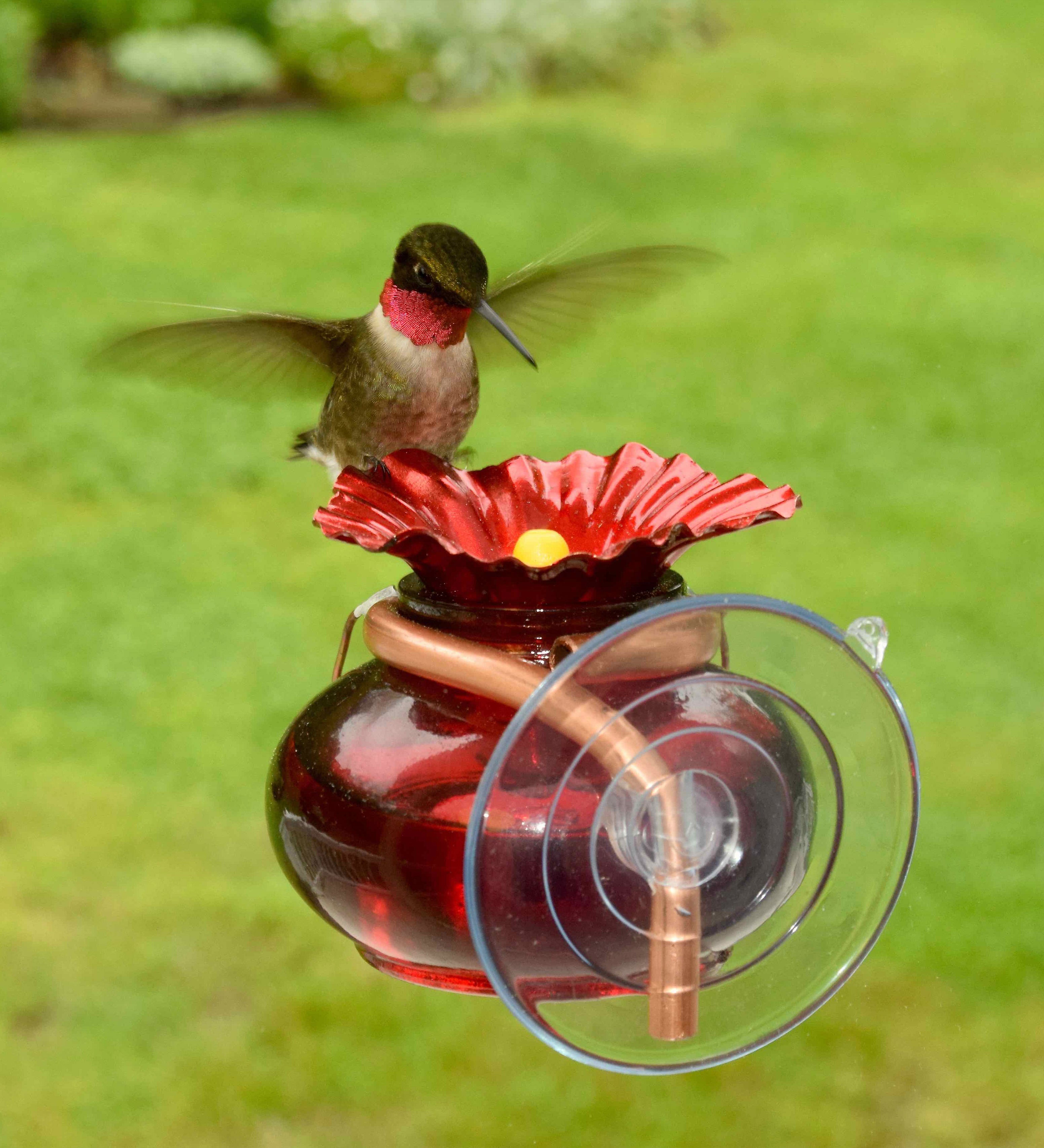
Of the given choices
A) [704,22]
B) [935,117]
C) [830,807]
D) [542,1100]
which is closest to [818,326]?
[935,117]

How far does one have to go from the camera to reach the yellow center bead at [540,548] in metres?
1.54

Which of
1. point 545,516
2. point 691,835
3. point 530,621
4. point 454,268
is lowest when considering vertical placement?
point 691,835

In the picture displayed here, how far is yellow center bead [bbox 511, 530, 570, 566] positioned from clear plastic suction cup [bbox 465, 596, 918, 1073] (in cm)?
22

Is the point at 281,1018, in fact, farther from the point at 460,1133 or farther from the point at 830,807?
the point at 830,807

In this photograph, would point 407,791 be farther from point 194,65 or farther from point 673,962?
point 194,65

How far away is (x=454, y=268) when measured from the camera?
5.70ft

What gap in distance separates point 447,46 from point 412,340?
10635 mm

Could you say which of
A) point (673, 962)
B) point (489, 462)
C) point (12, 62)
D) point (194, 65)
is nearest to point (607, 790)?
point (673, 962)

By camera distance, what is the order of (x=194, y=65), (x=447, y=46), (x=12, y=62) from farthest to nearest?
(x=447, y=46), (x=194, y=65), (x=12, y=62)

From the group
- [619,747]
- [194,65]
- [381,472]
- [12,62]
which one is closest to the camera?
[619,747]

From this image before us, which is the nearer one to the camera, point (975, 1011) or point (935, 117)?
point (975, 1011)

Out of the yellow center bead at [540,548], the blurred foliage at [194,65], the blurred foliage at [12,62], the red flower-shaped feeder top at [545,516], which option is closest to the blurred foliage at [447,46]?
the blurred foliage at [194,65]

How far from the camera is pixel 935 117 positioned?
450 inches

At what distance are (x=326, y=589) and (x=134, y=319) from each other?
8.96 feet
